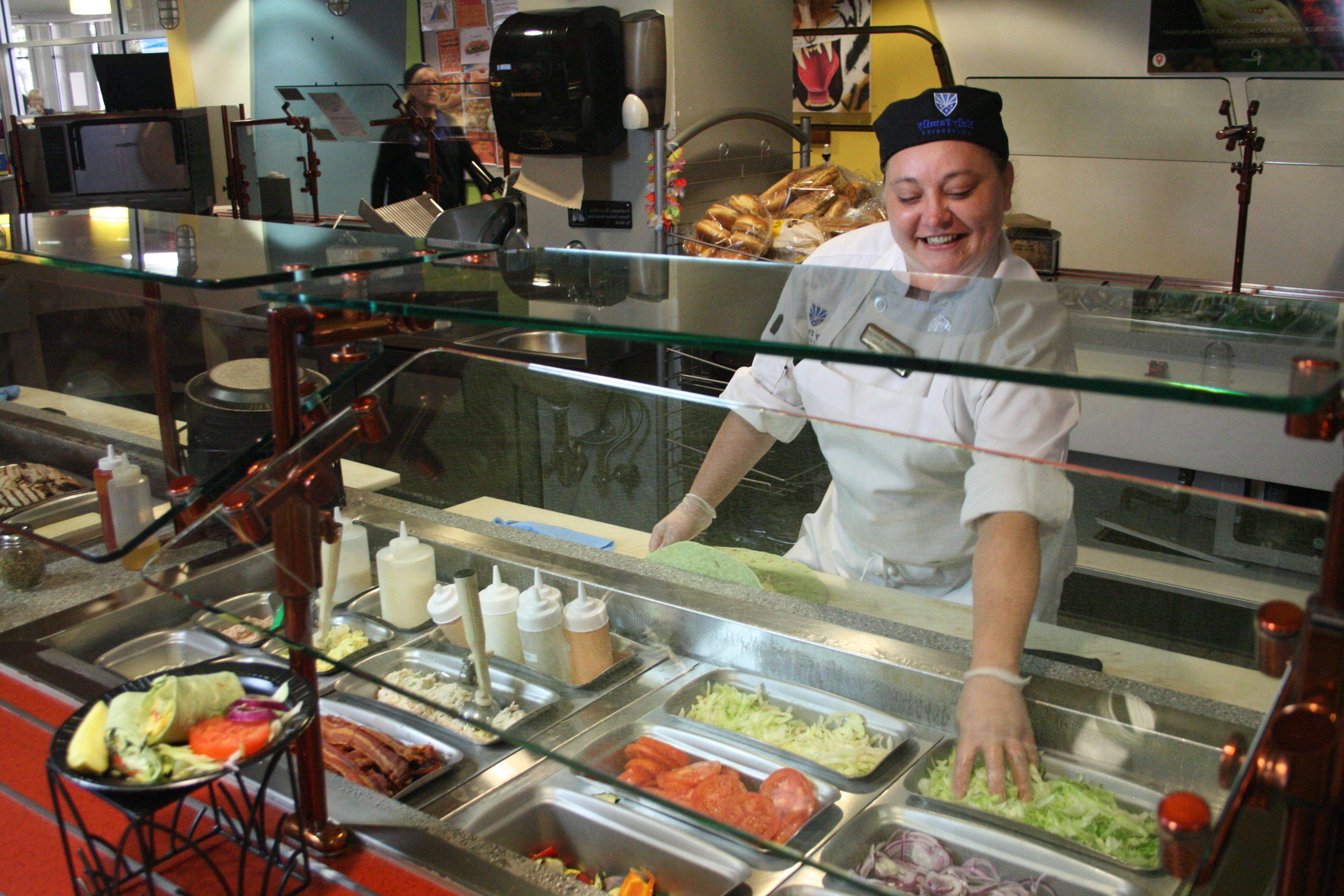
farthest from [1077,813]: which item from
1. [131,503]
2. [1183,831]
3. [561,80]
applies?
[561,80]

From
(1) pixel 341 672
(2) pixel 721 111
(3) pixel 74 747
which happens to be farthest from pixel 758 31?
(3) pixel 74 747

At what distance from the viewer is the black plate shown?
0.82 m

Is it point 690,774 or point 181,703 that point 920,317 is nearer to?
point 690,774

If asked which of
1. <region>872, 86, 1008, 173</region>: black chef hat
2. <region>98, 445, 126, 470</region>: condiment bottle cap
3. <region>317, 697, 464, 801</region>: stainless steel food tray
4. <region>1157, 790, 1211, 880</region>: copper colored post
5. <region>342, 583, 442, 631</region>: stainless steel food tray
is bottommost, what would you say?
<region>317, 697, 464, 801</region>: stainless steel food tray

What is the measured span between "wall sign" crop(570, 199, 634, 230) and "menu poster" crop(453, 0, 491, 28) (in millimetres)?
2652

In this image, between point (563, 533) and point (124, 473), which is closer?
point (563, 533)

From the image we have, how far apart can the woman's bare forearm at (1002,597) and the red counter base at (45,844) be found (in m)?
0.57

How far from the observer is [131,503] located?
1.41 meters

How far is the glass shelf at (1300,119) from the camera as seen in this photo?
273 centimetres

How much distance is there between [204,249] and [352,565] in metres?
0.45

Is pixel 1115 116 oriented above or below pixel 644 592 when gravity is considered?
above

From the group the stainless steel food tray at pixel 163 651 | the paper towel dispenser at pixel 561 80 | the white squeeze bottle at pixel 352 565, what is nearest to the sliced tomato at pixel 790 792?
the white squeeze bottle at pixel 352 565

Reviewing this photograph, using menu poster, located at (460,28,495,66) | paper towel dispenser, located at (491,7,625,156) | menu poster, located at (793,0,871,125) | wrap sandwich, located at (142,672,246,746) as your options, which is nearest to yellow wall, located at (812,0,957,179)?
menu poster, located at (793,0,871,125)

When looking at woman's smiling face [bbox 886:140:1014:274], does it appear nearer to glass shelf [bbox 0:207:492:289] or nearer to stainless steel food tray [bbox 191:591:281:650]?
glass shelf [bbox 0:207:492:289]
